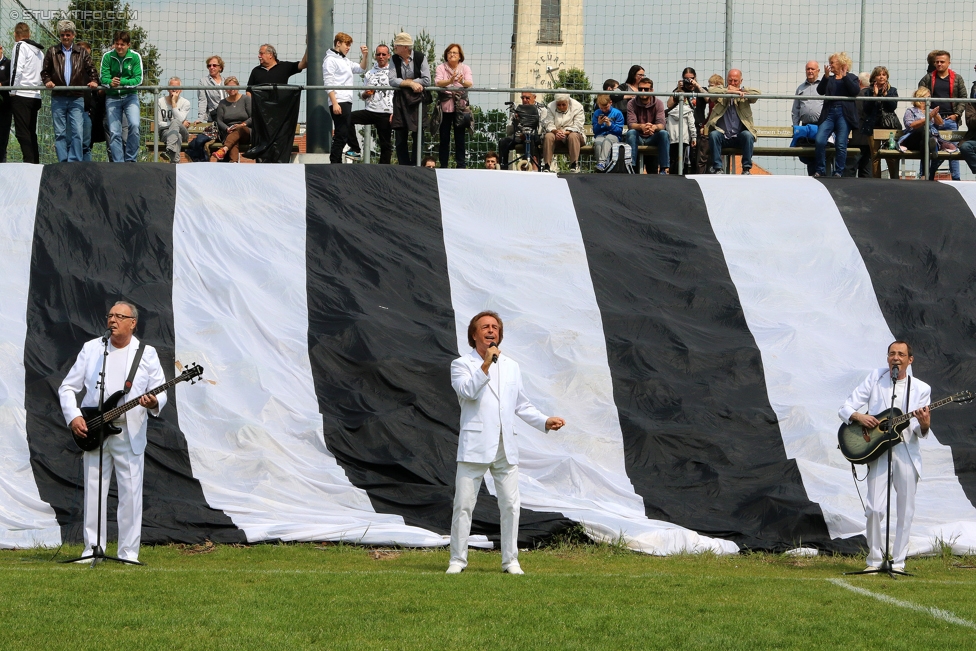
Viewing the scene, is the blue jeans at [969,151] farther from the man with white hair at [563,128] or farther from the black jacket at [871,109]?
the man with white hair at [563,128]

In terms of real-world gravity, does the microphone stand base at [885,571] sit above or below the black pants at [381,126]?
below

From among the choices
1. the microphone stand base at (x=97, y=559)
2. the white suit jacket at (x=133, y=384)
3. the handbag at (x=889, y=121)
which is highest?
the handbag at (x=889, y=121)

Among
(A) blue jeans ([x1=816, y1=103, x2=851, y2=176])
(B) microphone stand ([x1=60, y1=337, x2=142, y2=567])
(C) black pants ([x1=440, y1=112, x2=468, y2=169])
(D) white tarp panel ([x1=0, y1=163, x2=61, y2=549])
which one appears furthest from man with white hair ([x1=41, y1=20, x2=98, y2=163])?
(A) blue jeans ([x1=816, y1=103, x2=851, y2=176])

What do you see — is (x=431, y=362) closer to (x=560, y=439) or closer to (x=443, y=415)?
Result: (x=443, y=415)

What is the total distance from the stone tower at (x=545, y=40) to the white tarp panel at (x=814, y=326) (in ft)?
7.29

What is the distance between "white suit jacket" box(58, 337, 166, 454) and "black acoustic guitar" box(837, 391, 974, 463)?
485 cm

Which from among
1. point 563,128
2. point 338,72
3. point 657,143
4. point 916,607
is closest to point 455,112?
point 563,128

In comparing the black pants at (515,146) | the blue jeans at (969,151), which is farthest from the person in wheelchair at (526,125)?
the blue jeans at (969,151)

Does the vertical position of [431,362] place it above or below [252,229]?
below

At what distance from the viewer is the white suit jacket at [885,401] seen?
866 centimetres

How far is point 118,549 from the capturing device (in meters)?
8.50

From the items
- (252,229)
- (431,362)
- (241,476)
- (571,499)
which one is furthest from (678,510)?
(252,229)

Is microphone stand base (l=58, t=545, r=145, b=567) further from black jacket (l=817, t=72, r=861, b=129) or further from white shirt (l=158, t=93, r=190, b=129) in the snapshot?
black jacket (l=817, t=72, r=861, b=129)

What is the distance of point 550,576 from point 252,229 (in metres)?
6.31
